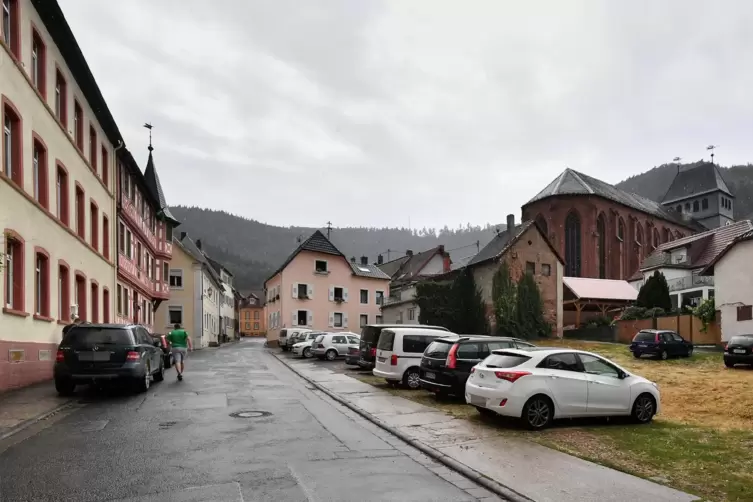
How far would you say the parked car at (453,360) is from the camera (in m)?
13.5

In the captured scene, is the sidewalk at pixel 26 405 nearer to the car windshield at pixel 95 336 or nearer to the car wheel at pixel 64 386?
the car wheel at pixel 64 386

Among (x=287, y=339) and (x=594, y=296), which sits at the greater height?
(x=594, y=296)

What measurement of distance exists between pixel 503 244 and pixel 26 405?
39903 millimetres

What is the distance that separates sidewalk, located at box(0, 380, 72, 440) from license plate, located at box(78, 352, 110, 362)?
3.09ft

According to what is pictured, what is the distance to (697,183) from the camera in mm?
95062

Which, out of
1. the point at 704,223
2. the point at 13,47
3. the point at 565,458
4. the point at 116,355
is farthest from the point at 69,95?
the point at 704,223

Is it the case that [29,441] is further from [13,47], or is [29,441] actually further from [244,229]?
[244,229]

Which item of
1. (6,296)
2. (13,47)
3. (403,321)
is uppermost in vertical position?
(13,47)

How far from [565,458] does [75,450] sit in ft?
21.7

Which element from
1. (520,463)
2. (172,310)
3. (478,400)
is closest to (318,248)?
(172,310)

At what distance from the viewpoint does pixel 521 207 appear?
237ft

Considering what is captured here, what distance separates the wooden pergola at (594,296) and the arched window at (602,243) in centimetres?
1103

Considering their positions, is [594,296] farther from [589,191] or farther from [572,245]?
[589,191]

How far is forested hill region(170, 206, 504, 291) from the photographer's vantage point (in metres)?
116
